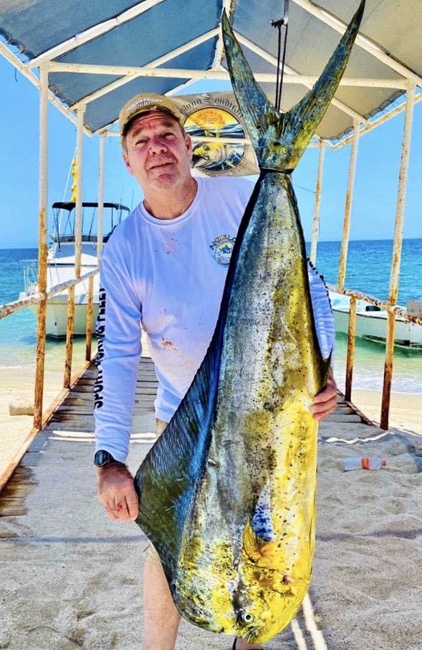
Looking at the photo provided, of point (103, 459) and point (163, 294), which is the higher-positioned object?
point (163, 294)

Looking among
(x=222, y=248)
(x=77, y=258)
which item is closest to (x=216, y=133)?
(x=77, y=258)

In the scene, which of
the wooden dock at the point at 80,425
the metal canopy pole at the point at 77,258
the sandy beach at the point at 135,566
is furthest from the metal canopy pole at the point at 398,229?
the metal canopy pole at the point at 77,258

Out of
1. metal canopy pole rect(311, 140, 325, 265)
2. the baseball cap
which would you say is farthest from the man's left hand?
metal canopy pole rect(311, 140, 325, 265)

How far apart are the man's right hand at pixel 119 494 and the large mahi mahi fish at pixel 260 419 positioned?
235mm

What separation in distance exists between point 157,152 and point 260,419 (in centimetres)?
99

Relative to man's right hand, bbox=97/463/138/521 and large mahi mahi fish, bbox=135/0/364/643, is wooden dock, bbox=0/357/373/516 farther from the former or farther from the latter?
large mahi mahi fish, bbox=135/0/364/643

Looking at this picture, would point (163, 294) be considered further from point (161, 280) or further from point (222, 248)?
point (222, 248)

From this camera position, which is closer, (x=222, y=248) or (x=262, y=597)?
(x=262, y=597)

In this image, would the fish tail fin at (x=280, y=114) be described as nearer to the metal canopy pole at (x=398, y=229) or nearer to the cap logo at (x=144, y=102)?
the cap logo at (x=144, y=102)

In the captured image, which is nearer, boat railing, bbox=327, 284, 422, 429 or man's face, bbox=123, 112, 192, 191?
man's face, bbox=123, 112, 192, 191

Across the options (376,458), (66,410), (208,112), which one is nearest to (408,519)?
(376,458)

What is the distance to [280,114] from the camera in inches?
53.3

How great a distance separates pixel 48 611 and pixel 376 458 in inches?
102

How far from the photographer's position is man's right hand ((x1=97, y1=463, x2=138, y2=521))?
1.62 metres
